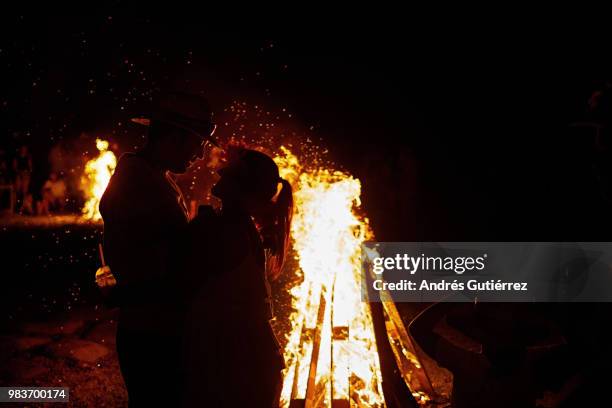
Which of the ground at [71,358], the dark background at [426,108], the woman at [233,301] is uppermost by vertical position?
the dark background at [426,108]

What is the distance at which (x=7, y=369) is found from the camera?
4.95 m

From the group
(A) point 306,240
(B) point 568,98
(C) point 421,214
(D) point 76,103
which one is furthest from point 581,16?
(D) point 76,103

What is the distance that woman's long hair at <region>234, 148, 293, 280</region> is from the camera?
1.93 metres

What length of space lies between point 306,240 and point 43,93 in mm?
10564

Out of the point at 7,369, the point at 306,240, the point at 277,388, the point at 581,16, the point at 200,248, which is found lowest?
the point at 7,369

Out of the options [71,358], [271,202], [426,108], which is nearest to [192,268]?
[271,202]

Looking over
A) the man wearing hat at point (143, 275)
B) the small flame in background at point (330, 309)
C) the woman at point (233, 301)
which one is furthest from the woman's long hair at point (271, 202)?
the small flame in background at point (330, 309)

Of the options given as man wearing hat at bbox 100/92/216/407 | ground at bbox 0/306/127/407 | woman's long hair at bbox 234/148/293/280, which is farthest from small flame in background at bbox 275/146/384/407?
ground at bbox 0/306/127/407

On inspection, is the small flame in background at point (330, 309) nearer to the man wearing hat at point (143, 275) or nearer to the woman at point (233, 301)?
the man wearing hat at point (143, 275)

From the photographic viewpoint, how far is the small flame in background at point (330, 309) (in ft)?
11.5

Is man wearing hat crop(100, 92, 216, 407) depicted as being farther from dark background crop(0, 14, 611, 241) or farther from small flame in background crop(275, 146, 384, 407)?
dark background crop(0, 14, 611, 241)

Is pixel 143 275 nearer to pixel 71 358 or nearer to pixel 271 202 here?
pixel 271 202

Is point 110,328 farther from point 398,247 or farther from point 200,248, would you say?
point 398,247

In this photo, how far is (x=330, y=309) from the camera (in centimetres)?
501
